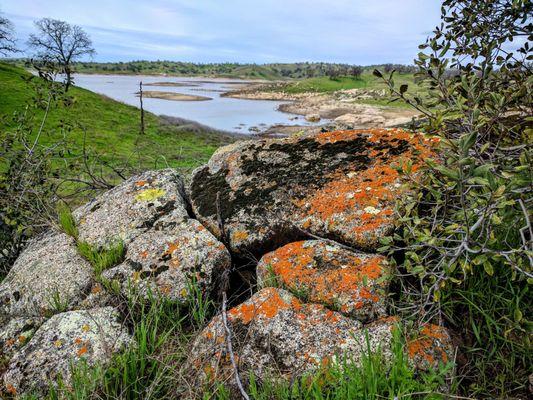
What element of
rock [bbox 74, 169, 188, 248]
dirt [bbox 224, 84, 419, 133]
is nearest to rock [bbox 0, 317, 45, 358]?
rock [bbox 74, 169, 188, 248]

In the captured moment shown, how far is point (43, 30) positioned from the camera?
76.0 m

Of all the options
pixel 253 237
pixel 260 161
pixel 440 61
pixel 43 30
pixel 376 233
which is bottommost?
pixel 253 237

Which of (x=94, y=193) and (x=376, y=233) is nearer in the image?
(x=376, y=233)

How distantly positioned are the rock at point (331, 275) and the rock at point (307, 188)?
0.22m

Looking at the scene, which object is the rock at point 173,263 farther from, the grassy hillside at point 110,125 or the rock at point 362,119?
the rock at point 362,119

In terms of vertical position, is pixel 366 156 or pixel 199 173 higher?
pixel 366 156

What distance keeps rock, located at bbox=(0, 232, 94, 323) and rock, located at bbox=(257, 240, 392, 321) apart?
1941mm

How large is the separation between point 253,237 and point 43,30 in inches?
3586

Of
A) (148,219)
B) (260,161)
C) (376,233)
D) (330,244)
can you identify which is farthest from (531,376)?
(148,219)

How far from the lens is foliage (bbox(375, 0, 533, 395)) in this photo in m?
2.56

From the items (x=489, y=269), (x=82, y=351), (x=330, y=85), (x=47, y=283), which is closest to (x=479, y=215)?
(x=489, y=269)

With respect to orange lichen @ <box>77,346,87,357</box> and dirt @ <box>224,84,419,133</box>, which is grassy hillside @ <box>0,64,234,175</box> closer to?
dirt @ <box>224,84,419,133</box>

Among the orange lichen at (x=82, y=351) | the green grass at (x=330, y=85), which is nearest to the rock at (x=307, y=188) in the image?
the orange lichen at (x=82, y=351)

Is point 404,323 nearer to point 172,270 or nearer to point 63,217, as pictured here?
point 172,270
